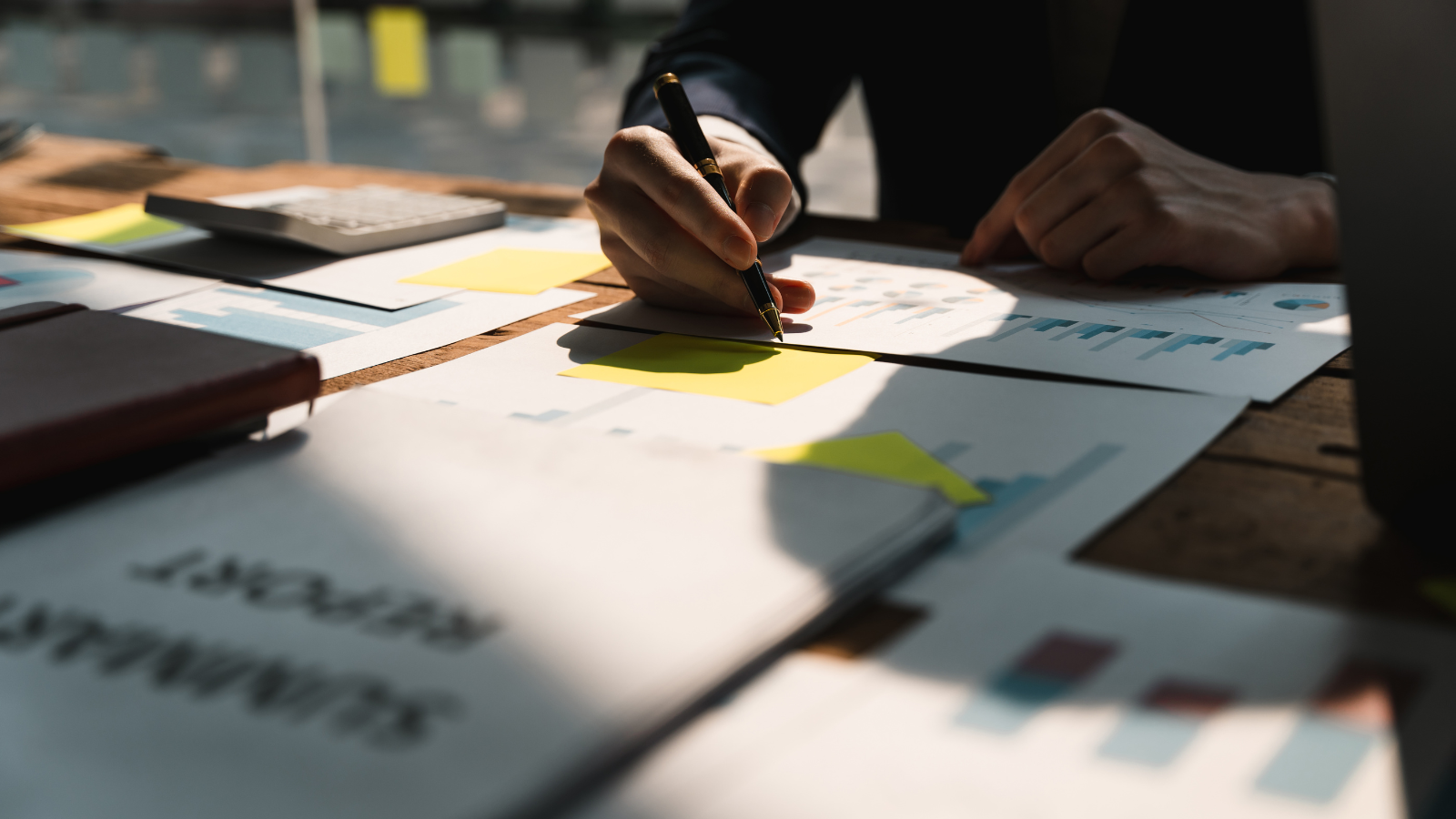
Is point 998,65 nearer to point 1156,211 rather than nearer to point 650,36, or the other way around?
point 1156,211

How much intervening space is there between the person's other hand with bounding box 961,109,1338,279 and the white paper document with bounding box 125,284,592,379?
371mm

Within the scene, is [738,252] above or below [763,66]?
below

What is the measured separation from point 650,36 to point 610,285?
6.46 meters

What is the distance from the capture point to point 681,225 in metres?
0.72

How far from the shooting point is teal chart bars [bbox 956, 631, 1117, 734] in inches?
11.1

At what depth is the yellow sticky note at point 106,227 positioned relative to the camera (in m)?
0.96

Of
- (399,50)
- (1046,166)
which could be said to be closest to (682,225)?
(1046,166)

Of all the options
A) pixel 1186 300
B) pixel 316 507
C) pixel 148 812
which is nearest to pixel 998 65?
pixel 1186 300

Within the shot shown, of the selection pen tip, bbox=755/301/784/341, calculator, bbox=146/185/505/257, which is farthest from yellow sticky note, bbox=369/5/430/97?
pen tip, bbox=755/301/784/341

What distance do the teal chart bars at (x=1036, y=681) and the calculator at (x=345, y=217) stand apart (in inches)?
30.1

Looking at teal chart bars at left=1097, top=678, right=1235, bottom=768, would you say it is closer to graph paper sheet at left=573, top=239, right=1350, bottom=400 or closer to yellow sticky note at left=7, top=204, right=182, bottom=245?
graph paper sheet at left=573, top=239, right=1350, bottom=400

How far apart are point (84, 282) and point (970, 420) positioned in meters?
0.72

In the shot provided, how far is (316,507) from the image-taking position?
38 centimetres

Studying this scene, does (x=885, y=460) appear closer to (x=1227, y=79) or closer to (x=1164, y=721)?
(x=1164, y=721)
